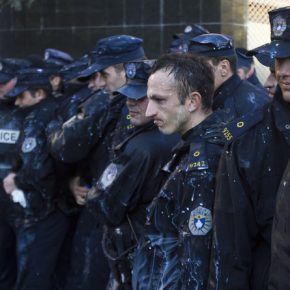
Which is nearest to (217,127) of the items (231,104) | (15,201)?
Result: (231,104)

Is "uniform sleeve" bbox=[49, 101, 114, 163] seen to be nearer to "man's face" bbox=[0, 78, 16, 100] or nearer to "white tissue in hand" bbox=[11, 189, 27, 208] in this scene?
"white tissue in hand" bbox=[11, 189, 27, 208]

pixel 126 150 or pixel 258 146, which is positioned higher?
pixel 258 146

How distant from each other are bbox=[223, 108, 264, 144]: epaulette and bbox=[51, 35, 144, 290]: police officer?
4.37 ft

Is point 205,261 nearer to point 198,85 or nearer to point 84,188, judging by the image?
point 198,85

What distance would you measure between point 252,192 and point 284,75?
1.53 feet

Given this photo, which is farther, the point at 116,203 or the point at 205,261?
the point at 116,203

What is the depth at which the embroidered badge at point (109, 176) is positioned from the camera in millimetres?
3588

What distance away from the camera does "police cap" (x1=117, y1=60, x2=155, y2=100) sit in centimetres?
363

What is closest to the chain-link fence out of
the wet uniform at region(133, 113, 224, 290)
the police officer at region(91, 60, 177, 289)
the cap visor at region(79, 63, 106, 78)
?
the cap visor at region(79, 63, 106, 78)

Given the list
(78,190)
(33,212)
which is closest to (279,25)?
(78,190)

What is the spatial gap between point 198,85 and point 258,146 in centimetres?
56

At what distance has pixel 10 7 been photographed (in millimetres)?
→ 9797

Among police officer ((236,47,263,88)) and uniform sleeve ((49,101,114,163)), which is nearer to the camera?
uniform sleeve ((49,101,114,163))

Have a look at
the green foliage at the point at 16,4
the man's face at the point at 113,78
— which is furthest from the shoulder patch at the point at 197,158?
the green foliage at the point at 16,4
